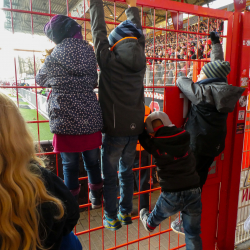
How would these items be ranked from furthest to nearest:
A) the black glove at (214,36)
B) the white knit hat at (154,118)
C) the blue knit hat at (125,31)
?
the black glove at (214,36), the white knit hat at (154,118), the blue knit hat at (125,31)

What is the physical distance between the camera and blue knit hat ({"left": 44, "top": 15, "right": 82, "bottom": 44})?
137 cm

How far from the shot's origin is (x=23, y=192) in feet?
2.85

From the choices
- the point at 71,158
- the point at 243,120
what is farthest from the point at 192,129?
the point at 71,158

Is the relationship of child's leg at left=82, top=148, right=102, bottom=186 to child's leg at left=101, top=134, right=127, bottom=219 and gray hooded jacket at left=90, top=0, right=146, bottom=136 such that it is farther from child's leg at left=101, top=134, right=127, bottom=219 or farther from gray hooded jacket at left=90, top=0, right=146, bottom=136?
gray hooded jacket at left=90, top=0, right=146, bottom=136

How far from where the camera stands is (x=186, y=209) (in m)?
1.99

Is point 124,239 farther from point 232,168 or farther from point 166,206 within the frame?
point 232,168

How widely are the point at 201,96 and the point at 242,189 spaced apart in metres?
1.54

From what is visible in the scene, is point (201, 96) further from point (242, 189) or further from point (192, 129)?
point (242, 189)

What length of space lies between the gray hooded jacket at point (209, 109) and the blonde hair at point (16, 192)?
5.06ft

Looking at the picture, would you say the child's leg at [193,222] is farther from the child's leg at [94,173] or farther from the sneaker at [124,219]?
the child's leg at [94,173]

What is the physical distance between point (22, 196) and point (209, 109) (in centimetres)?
175

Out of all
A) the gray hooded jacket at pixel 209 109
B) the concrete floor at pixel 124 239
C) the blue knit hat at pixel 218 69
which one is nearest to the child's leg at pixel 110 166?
the gray hooded jacket at pixel 209 109

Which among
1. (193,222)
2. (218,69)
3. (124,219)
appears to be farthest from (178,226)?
(218,69)

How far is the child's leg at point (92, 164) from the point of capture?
160 cm
